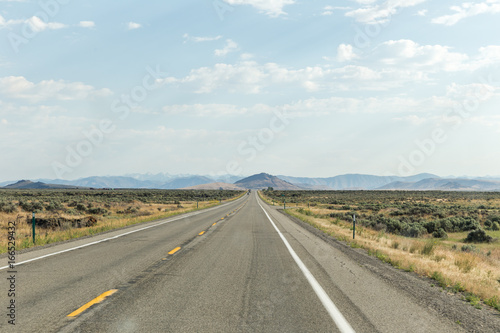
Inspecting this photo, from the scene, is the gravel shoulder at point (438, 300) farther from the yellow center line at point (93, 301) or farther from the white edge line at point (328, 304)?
the yellow center line at point (93, 301)

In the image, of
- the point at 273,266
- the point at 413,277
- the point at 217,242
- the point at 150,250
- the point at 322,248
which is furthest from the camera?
the point at 217,242

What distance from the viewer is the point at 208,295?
6.62m

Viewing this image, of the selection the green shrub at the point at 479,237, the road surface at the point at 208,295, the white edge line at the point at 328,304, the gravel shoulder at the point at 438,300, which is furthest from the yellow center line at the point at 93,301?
the green shrub at the point at 479,237

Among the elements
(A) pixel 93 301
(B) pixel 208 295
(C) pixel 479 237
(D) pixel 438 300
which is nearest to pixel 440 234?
(C) pixel 479 237

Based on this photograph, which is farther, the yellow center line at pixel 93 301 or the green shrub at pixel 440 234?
the green shrub at pixel 440 234

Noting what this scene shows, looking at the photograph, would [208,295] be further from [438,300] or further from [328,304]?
[438,300]

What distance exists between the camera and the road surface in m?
5.14

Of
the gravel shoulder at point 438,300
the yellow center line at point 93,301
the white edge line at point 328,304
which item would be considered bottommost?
the gravel shoulder at point 438,300

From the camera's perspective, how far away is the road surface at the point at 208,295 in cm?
514

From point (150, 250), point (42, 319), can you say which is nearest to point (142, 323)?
point (42, 319)

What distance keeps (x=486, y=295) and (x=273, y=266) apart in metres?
4.59

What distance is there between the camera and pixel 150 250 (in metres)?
12.0

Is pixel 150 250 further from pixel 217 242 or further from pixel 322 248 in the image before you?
pixel 322 248

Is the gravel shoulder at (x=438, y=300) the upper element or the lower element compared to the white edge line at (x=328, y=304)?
lower
